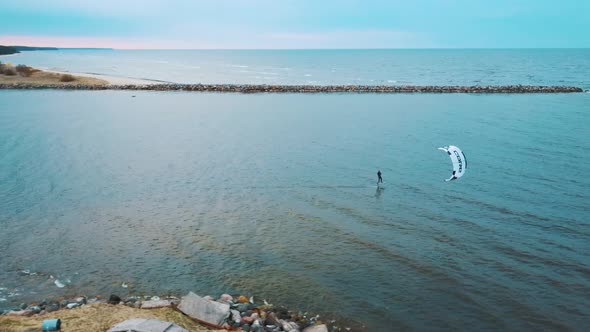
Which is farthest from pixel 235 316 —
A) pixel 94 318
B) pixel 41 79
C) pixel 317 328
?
pixel 41 79

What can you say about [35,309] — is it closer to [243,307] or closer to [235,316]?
[235,316]

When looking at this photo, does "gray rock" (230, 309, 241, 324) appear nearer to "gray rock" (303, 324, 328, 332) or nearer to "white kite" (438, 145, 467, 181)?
"gray rock" (303, 324, 328, 332)

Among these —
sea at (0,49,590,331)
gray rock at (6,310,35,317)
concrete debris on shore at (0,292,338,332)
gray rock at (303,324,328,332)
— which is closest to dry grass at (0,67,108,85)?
sea at (0,49,590,331)

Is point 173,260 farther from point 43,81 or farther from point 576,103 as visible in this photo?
point 43,81

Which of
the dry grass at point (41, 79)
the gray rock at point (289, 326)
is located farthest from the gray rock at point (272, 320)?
the dry grass at point (41, 79)

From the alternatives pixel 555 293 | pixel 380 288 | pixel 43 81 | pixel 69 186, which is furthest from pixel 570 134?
pixel 43 81
